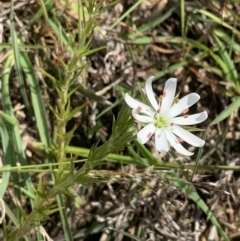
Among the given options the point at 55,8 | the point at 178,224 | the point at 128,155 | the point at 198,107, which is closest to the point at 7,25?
the point at 55,8

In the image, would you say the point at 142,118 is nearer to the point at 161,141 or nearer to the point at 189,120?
the point at 161,141

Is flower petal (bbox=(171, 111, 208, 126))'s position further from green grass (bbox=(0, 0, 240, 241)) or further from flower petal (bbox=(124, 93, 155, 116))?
green grass (bbox=(0, 0, 240, 241))

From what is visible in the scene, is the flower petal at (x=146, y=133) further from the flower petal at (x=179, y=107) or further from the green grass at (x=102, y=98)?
the green grass at (x=102, y=98)

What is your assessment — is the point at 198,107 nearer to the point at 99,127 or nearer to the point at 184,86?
the point at 184,86

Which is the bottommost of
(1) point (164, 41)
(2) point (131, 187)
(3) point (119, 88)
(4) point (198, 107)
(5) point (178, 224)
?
(5) point (178, 224)

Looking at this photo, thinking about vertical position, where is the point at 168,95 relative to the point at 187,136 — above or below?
above

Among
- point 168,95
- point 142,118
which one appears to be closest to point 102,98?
point 168,95
